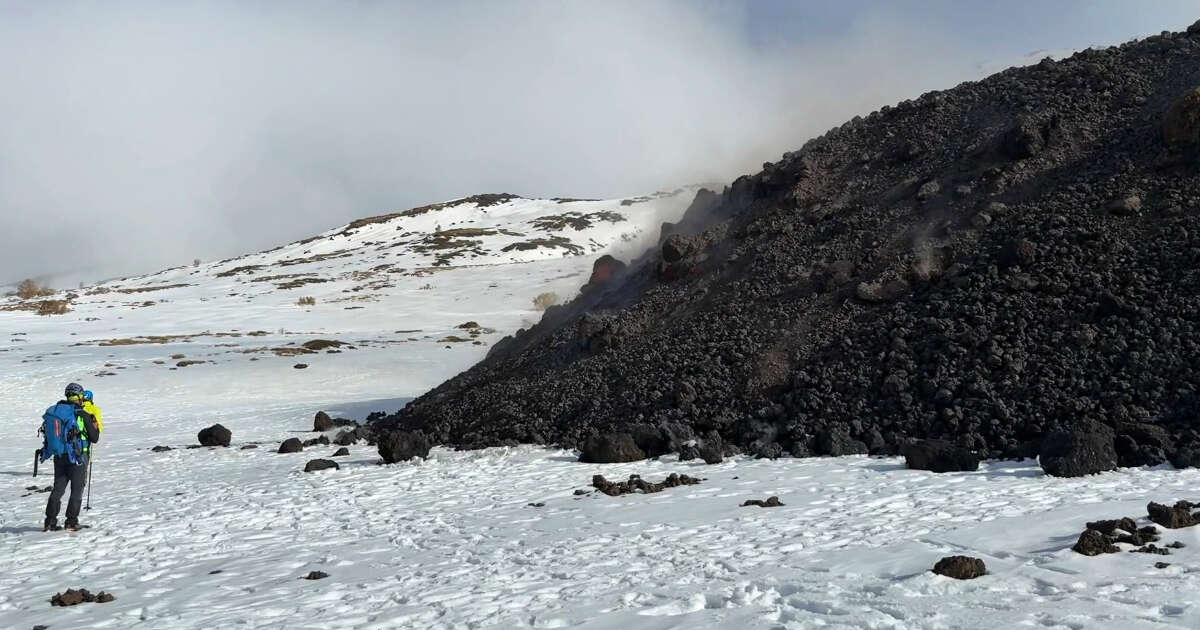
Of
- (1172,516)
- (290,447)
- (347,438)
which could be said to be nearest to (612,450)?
(347,438)

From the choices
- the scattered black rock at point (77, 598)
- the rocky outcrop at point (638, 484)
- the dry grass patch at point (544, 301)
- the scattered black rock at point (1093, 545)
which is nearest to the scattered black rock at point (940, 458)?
the rocky outcrop at point (638, 484)

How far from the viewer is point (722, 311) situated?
813 inches

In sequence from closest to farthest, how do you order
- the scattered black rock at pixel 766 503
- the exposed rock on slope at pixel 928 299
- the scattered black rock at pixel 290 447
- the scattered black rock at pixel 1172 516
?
the scattered black rock at pixel 1172 516, the scattered black rock at pixel 766 503, the exposed rock on slope at pixel 928 299, the scattered black rock at pixel 290 447

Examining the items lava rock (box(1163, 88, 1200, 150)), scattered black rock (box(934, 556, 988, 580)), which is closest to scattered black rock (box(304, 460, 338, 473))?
scattered black rock (box(934, 556, 988, 580))

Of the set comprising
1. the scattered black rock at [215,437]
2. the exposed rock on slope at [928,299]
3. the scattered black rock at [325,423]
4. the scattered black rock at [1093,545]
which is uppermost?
the exposed rock on slope at [928,299]

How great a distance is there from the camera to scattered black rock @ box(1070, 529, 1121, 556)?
7934mm

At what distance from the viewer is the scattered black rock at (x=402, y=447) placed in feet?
60.8

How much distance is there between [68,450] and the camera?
41.8 ft

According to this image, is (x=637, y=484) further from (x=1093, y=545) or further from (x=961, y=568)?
(x=1093, y=545)

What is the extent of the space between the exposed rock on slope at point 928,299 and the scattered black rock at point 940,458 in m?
0.85

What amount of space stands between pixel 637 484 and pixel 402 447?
707cm

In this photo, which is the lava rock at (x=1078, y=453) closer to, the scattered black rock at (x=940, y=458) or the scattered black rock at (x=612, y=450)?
the scattered black rock at (x=940, y=458)

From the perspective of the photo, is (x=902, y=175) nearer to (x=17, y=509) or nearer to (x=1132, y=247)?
(x=1132, y=247)

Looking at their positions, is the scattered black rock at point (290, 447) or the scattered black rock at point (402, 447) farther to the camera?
the scattered black rock at point (290, 447)
